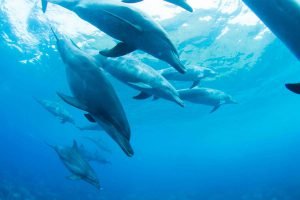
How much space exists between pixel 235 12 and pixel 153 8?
17.5 ft

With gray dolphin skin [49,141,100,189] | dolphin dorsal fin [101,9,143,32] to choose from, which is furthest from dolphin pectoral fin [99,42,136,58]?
gray dolphin skin [49,141,100,189]

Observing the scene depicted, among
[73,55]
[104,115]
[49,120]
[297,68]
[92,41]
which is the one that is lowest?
[49,120]

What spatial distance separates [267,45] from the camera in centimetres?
2278

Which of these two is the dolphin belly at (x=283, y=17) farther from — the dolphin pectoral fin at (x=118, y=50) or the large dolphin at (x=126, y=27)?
the dolphin pectoral fin at (x=118, y=50)

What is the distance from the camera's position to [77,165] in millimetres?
4938

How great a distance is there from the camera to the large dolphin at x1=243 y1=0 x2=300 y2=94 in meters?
2.87

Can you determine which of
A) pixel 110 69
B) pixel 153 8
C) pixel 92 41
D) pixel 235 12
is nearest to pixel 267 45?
pixel 235 12

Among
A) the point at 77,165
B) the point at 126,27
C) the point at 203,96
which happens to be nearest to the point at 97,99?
the point at 126,27

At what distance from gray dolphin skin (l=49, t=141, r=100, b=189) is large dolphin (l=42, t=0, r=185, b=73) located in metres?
2.57

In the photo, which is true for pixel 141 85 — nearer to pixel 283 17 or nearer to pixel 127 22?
pixel 127 22

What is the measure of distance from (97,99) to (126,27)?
3.03 ft

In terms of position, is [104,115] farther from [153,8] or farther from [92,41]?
[92,41]

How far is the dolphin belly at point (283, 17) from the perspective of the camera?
287 centimetres

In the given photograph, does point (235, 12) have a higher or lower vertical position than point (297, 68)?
higher
